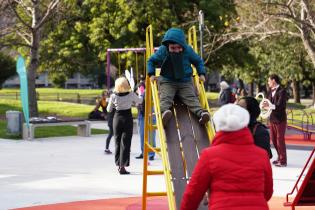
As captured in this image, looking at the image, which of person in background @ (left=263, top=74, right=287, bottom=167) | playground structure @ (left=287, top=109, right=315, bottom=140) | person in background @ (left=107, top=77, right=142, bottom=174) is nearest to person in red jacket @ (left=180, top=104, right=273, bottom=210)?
person in background @ (left=107, top=77, right=142, bottom=174)

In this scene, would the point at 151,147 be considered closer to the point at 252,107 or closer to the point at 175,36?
the point at 175,36

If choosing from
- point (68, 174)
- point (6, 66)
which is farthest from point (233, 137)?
point (6, 66)

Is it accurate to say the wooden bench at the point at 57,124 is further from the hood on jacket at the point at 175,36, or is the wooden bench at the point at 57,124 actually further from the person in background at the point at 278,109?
the hood on jacket at the point at 175,36

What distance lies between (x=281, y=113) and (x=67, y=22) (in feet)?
83.7

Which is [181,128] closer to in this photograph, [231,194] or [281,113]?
[231,194]

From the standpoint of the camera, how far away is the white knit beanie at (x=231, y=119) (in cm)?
472

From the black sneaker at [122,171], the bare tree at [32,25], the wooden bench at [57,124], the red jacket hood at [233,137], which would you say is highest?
the bare tree at [32,25]

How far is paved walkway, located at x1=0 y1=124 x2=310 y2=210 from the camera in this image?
10609 mm

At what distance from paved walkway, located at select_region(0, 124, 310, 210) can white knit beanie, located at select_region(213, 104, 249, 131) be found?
18.2 ft

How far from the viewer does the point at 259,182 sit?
480 centimetres

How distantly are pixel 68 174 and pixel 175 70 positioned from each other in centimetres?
521

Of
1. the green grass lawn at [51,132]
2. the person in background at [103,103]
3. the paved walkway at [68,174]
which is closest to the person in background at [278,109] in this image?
the paved walkway at [68,174]

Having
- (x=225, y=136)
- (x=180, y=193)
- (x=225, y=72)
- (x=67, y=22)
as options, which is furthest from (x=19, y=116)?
(x=225, y=72)

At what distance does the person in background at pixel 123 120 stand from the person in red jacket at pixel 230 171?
7.90 metres
